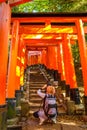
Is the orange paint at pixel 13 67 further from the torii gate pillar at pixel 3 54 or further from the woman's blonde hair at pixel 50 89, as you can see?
the torii gate pillar at pixel 3 54

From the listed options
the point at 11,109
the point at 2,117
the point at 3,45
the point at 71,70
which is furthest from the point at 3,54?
the point at 71,70

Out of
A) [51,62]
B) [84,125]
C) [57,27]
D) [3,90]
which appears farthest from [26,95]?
[51,62]

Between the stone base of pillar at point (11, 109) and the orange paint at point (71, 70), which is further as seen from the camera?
the orange paint at point (71, 70)

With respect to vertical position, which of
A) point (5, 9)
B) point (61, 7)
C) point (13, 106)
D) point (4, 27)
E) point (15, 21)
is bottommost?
point (13, 106)

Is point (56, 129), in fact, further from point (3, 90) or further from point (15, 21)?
point (15, 21)

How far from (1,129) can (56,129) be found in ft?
8.67

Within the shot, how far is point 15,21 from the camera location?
11055 millimetres

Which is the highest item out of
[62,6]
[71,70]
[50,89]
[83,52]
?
[62,6]

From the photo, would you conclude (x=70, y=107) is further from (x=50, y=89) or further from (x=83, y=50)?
(x=50, y=89)

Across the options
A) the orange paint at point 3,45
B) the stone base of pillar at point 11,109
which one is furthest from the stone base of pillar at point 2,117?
the stone base of pillar at point 11,109

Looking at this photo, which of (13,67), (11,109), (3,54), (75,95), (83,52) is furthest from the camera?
(75,95)

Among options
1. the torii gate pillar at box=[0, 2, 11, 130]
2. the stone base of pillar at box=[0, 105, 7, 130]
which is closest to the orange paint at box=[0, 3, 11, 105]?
the torii gate pillar at box=[0, 2, 11, 130]

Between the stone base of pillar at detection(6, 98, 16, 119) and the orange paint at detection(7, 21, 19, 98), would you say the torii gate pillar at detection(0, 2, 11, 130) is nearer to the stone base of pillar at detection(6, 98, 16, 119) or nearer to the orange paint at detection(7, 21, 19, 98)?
the stone base of pillar at detection(6, 98, 16, 119)

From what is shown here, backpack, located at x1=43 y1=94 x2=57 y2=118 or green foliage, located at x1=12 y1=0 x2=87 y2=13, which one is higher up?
green foliage, located at x1=12 y1=0 x2=87 y2=13
